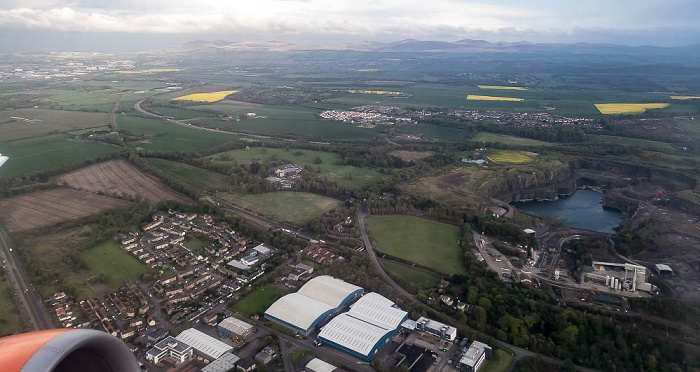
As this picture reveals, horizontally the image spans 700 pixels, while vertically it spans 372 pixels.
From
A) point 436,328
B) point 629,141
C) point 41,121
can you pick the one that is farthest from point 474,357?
point 41,121

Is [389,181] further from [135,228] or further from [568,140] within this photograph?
[568,140]

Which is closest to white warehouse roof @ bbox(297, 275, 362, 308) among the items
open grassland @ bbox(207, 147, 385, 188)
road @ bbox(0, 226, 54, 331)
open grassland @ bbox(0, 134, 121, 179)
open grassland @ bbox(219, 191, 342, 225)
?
open grassland @ bbox(219, 191, 342, 225)

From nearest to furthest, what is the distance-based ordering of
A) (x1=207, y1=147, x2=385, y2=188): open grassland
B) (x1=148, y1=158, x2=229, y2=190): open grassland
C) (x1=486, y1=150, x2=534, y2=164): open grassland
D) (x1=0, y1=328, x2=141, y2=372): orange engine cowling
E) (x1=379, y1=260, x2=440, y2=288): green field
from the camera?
(x1=0, y1=328, x2=141, y2=372): orange engine cowling < (x1=379, y1=260, x2=440, y2=288): green field < (x1=148, y1=158, x2=229, y2=190): open grassland < (x1=207, y1=147, x2=385, y2=188): open grassland < (x1=486, y1=150, x2=534, y2=164): open grassland

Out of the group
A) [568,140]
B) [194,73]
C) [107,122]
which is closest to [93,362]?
[568,140]

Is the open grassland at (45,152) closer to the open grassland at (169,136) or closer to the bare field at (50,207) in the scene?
the open grassland at (169,136)

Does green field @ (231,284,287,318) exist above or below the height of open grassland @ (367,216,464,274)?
below

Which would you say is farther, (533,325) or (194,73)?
(194,73)

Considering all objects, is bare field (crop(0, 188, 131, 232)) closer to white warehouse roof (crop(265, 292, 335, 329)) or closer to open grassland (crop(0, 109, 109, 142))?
white warehouse roof (crop(265, 292, 335, 329))
